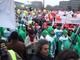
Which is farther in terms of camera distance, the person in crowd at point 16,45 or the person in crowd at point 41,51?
the person in crowd at point 16,45

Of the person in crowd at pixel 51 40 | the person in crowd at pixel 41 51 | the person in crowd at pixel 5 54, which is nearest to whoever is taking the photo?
the person in crowd at pixel 5 54

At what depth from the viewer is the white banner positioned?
605cm

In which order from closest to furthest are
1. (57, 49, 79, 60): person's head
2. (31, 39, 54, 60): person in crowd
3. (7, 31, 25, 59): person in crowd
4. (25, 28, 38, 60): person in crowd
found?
(57, 49, 79, 60): person's head → (31, 39, 54, 60): person in crowd → (7, 31, 25, 59): person in crowd → (25, 28, 38, 60): person in crowd

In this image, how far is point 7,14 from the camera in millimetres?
6199

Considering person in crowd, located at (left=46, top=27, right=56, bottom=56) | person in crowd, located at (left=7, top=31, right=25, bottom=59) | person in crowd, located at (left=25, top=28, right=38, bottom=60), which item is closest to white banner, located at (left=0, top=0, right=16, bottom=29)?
person in crowd, located at (left=7, top=31, right=25, bottom=59)

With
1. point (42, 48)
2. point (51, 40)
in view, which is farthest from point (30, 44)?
point (42, 48)

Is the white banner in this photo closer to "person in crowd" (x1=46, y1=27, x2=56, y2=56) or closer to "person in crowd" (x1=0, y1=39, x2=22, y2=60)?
"person in crowd" (x1=0, y1=39, x2=22, y2=60)

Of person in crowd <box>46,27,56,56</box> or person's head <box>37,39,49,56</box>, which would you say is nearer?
person's head <box>37,39,49,56</box>

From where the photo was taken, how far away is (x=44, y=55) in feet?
17.2

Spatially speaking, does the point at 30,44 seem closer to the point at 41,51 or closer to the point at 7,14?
the point at 7,14

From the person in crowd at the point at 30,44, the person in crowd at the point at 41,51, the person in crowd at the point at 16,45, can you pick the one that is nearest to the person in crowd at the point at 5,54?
the person in crowd at the point at 41,51

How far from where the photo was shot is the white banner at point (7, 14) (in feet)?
19.8

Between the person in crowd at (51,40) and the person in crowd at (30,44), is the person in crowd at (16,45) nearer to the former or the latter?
the person in crowd at (30,44)

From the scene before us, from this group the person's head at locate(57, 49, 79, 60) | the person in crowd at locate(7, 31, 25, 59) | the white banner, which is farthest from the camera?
the person in crowd at locate(7, 31, 25, 59)
